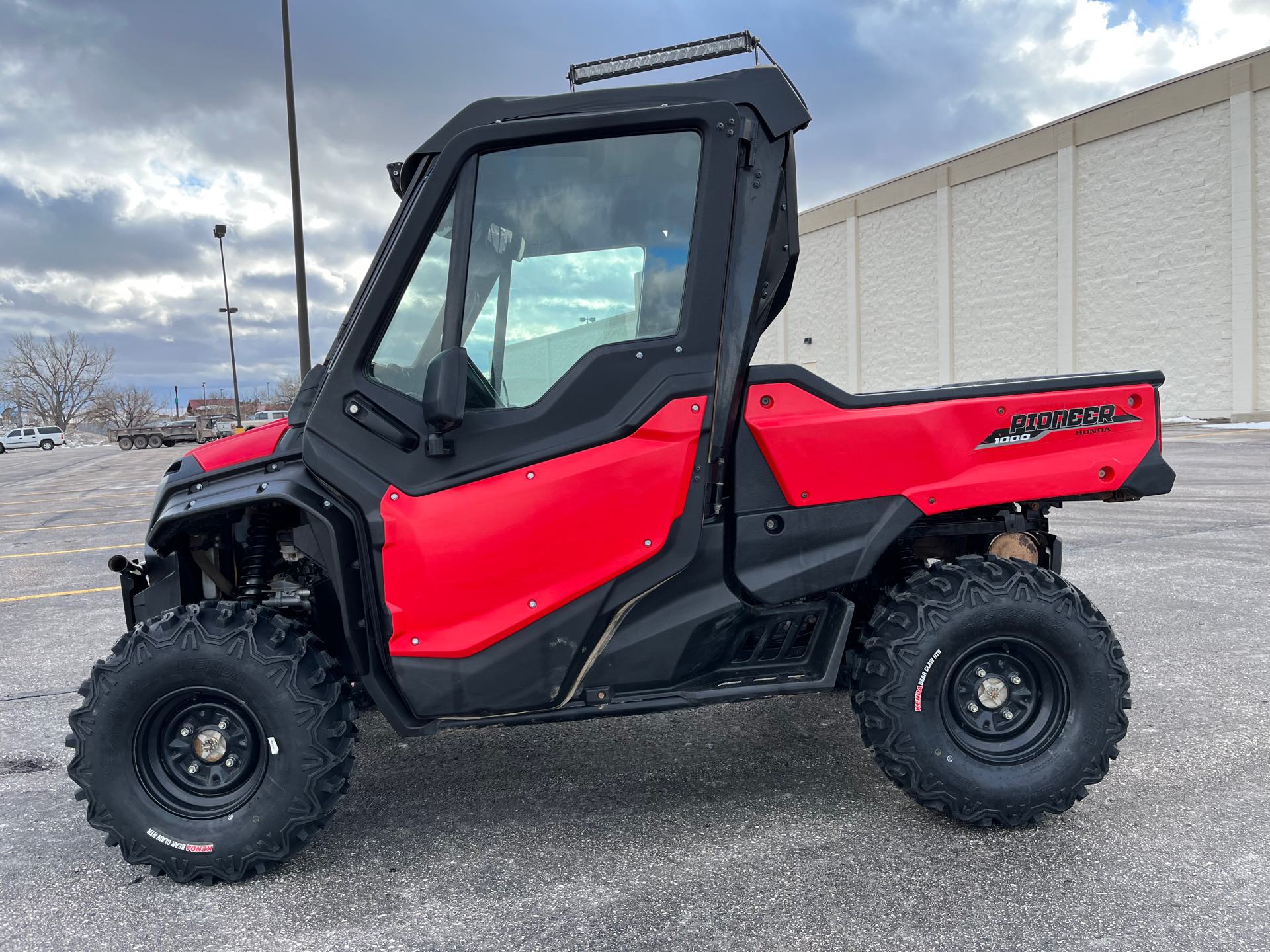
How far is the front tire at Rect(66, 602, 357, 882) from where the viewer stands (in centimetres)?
279

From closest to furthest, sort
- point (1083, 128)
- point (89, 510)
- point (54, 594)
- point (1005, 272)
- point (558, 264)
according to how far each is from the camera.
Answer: point (558, 264)
point (54, 594)
point (89, 510)
point (1083, 128)
point (1005, 272)

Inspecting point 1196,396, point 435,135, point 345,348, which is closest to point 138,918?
point 345,348

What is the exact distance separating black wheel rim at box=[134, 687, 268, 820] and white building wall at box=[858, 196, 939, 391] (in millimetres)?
37793

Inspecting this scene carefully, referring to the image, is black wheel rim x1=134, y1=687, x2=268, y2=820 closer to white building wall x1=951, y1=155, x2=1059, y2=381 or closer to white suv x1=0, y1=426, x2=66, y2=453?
white building wall x1=951, y1=155, x2=1059, y2=381

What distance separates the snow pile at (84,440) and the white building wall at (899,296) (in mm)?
53104

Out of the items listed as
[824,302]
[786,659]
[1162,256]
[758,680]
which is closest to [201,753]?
[758,680]

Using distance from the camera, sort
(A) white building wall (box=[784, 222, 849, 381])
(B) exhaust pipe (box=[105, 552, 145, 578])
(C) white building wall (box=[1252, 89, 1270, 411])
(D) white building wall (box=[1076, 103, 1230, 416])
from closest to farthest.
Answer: (B) exhaust pipe (box=[105, 552, 145, 578]), (C) white building wall (box=[1252, 89, 1270, 411]), (D) white building wall (box=[1076, 103, 1230, 416]), (A) white building wall (box=[784, 222, 849, 381])

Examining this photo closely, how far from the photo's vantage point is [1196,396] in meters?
29.1

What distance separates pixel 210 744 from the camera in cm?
287

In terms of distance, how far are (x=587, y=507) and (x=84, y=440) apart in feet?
260

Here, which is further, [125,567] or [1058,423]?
[125,567]

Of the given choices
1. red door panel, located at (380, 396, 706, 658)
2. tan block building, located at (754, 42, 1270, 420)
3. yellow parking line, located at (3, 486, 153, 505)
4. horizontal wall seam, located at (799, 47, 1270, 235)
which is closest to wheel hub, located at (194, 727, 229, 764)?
red door panel, located at (380, 396, 706, 658)

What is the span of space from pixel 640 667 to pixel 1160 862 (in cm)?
169

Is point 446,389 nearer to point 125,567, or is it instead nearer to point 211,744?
point 211,744
